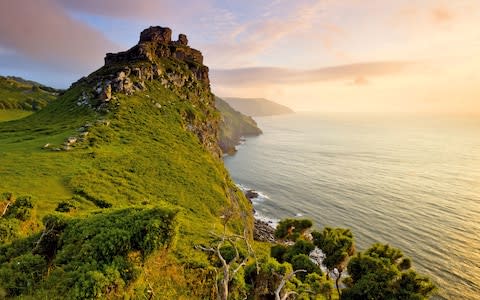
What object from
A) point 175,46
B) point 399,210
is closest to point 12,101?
point 175,46

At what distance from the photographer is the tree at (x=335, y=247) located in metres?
36.5

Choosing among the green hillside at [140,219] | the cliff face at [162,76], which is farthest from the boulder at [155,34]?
the green hillside at [140,219]

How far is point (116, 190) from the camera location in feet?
125

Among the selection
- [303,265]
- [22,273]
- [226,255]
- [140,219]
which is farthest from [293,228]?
[22,273]

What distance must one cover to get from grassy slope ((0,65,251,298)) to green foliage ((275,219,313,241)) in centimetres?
1177

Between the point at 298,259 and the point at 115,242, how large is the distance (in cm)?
2866

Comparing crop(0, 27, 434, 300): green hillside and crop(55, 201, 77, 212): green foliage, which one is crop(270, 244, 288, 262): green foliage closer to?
crop(0, 27, 434, 300): green hillside

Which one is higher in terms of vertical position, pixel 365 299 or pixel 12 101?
pixel 12 101

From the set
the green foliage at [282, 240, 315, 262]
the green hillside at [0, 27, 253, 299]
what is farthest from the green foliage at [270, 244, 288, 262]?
the green hillside at [0, 27, 253, 299]

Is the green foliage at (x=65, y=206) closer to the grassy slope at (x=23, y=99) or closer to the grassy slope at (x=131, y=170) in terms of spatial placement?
the grassy slope at (x=131, y=170)

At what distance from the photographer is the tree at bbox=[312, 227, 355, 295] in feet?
120

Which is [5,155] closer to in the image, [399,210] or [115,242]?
[115,242]

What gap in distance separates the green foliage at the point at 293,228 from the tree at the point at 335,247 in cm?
545

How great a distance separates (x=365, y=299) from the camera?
28969 mm
